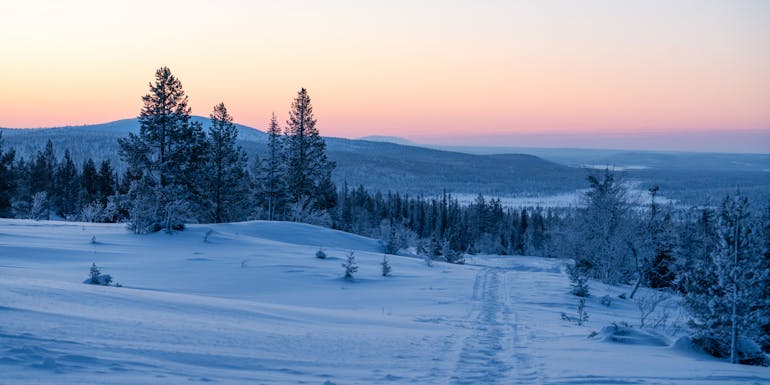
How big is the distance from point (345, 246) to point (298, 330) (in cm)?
2153

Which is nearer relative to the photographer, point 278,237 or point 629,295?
point 629,295

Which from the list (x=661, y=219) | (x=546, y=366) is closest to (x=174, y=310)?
(x=546, y=366)

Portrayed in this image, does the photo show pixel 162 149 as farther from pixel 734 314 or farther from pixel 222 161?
pixel 734 314

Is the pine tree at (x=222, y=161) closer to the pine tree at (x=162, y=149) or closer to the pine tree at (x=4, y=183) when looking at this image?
the pine tree at (x=162, y=149)

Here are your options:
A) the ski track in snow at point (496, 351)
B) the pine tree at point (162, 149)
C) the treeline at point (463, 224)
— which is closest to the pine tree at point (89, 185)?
the treeline at point (463, 224)

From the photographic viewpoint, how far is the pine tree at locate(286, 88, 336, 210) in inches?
1813

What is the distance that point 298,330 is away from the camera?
32.8 ft

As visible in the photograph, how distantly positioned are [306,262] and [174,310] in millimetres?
10691

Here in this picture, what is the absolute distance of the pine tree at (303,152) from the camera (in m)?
46.1

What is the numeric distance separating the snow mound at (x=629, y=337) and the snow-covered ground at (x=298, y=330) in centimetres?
4

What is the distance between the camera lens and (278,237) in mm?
30531

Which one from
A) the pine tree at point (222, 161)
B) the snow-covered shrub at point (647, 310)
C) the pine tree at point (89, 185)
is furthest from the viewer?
the pine tree at point (89, 185)

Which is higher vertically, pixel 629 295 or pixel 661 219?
pixel 661 219

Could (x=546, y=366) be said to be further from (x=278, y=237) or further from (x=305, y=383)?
(x=278, y=237)
